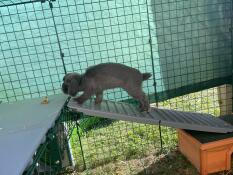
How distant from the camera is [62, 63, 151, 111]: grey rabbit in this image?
372 centimetres

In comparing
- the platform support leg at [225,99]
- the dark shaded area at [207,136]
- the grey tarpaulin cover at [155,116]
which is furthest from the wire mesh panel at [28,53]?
the platform support leg at [225,99]

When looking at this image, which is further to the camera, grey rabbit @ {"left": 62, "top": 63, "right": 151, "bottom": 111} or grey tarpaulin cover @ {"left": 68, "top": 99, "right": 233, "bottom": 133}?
grey rabbit @ {"left": 62, "top": 63, "right": 151, "bottom": 111}

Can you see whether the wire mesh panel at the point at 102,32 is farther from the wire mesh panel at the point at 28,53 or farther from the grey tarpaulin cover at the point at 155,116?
the grey tarpaulin cover at the point at 155,116

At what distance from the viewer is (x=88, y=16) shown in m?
4.12

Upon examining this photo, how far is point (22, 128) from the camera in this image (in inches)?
116

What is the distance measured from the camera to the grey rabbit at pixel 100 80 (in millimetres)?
3723

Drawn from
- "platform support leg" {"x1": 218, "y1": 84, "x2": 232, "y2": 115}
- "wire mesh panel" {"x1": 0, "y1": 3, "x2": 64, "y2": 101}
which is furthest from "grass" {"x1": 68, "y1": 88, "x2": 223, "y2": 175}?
"wire mesh panel" {"x1": 0, "y1": 3, "x2": 64, "y2": 101}

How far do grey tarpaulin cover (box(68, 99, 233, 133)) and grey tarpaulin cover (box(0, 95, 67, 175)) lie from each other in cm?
27

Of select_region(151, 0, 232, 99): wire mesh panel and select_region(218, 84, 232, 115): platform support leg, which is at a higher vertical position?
select_region(151, 0, 232, 99): wire mesh panel

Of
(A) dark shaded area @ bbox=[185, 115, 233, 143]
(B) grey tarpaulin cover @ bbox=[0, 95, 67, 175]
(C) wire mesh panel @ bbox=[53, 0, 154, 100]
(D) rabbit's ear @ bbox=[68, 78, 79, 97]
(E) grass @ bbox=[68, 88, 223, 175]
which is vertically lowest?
(E) grass @ bbox=[68, 88, 223, 175]

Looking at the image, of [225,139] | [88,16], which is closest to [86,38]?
[88,16]

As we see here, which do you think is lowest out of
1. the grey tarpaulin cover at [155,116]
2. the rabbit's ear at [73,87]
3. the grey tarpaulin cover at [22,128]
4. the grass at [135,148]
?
the grass at [135,148]

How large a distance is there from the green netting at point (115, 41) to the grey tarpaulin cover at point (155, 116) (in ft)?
1.73

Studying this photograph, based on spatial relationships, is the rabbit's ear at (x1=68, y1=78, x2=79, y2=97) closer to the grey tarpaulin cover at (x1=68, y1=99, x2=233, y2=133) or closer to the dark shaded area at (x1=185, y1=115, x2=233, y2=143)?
the grey tarpaulin cover at (x1=68, y1=99, x2=233, y2=133)
